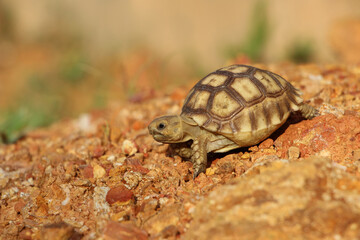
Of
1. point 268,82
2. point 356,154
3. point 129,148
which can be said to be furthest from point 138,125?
point 356,154

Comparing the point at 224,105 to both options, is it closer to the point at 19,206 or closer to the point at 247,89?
the point at 247,89

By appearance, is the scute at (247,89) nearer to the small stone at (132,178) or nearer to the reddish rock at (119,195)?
the small stone at (132,178)

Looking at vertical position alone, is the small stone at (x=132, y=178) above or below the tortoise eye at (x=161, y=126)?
below

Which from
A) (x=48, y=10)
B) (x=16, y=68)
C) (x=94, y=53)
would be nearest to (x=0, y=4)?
(x=48, y=10)

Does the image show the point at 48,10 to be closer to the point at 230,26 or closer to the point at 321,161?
the point at 230,26

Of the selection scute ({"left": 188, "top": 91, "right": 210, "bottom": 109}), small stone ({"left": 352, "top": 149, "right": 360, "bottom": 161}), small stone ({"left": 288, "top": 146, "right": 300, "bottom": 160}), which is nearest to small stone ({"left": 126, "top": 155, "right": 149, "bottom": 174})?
scute ({"left": 188, "top": 91, "right": 210, "bottom": 109})

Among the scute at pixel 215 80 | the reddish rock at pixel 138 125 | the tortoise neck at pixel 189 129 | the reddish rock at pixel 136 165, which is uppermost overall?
the scute at pixel 215 80

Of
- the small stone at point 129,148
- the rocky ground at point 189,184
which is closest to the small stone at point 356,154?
the rocky ground at point 189,184

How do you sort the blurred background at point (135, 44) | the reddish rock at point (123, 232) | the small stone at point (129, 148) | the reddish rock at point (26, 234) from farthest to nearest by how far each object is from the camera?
the blurred background at point (135, 44) < the small stone at point (129, 148) < the reddish rock at point (26, 234) < the reddish rock at point (123, 232)
